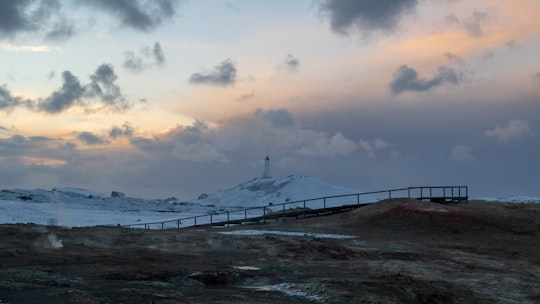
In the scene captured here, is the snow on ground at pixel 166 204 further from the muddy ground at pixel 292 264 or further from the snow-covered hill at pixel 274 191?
the muddy ground at pixel 292 264

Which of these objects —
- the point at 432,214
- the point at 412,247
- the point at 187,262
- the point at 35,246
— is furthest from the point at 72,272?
the point at 432,214

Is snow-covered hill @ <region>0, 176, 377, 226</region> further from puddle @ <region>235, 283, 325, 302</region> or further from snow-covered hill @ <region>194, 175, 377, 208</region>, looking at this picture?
puddle @ <region>235, 283, 325, 302</region>

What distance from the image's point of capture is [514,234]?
4175 centimetres

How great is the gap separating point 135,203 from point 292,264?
9837cm

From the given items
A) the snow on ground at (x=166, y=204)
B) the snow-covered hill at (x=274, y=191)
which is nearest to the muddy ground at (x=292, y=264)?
the snow on ground at (x=166, y=204)

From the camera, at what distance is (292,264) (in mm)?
25031

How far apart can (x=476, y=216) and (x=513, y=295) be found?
26.1 metres

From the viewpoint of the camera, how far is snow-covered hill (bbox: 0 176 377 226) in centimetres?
7544

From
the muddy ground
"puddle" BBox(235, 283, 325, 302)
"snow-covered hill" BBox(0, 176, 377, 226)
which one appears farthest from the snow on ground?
"puddle" BBox(235, 283, 325, 302)

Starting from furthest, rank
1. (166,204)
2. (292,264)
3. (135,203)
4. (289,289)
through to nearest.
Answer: (166,204) → (135,203) → (292,264) → (289,289)

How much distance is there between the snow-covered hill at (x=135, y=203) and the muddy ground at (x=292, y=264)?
34.2 m

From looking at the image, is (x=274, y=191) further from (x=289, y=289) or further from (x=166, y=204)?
(x=289, y=289)

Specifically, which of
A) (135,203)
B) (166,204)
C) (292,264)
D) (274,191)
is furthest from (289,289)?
(274,191)

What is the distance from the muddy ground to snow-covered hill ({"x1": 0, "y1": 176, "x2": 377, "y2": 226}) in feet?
112
